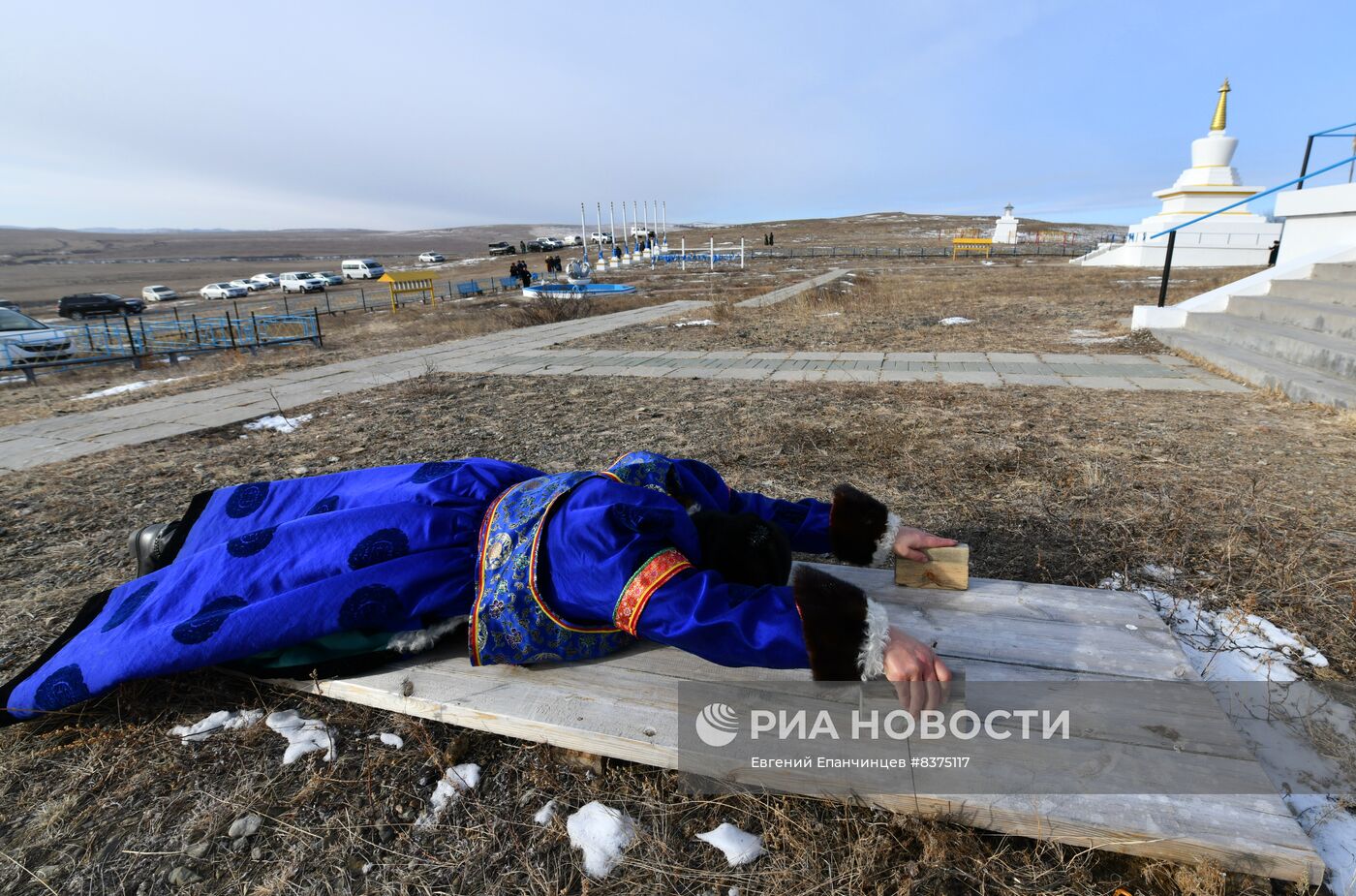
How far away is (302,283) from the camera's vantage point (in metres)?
36.7

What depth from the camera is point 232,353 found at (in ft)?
37.5

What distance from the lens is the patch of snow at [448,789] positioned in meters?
1.61

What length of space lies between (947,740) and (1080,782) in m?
0.27

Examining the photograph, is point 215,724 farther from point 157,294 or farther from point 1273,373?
point 157,294

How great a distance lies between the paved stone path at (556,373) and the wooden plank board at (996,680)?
4.58m

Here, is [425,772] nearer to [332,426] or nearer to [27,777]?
[27,777]

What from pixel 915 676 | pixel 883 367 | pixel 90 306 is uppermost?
pixel 915 676

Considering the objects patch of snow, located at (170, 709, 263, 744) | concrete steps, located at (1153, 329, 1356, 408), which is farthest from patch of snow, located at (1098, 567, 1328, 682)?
concrete steps, located at (1153, 329, 1356, 408)

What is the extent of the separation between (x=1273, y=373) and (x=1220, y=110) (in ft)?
77.9

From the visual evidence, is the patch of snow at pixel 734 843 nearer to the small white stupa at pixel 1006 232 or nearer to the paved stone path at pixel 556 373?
the paved stone path at pixel 556 373

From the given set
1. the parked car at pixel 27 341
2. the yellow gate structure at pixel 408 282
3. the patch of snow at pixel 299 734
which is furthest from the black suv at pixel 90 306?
the patch of snow at pixel 299 734

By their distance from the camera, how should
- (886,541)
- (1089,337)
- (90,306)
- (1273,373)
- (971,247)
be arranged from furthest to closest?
(971,247)
(90,306)
(1089,337)
(1273,373)
(886,541)

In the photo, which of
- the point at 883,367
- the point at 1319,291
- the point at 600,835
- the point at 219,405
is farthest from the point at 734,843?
the point at 1319,291

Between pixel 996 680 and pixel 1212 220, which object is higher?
pixel 1212 220
